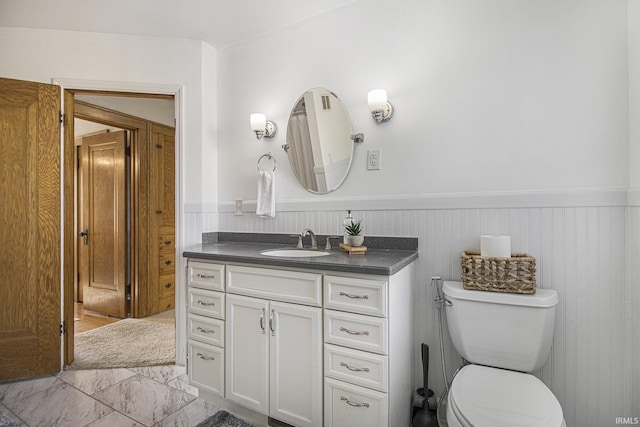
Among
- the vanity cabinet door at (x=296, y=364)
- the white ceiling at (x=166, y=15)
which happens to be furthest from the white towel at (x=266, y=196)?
the white ceiling at (x=166, y=15)

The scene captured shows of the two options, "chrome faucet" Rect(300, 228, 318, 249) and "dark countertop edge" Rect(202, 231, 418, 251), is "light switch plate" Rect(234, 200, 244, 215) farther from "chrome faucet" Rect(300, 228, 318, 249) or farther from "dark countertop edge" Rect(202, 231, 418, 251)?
"chrome faucet" Rect(300, 228, 318, 249)

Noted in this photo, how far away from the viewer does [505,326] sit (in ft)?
4.54

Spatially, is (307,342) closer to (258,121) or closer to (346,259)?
(346,259)

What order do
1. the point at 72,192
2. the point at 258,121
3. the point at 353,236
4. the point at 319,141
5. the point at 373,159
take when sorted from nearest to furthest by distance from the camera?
1. the point at 353,236
2. the point at 373,159
3. the point at 319,141
4. the point at 258,121
5. the point at 72,192

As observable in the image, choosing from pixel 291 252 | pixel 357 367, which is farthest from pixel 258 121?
pixel 357 367

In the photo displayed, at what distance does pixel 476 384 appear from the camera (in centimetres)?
122

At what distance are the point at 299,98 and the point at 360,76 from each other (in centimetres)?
44

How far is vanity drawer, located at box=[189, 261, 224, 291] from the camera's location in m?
1.77

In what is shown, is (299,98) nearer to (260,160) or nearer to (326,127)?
(326,127)

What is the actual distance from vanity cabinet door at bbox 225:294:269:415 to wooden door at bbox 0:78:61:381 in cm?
144

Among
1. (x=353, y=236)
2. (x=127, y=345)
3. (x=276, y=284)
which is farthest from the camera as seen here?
(x=127, y=345)

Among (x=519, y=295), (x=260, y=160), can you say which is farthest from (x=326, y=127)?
(x=519, y=295)

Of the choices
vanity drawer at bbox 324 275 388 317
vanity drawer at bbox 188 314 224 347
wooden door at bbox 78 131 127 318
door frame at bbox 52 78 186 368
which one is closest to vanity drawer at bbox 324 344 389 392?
vanity drawer at bbox 324 275 388 317

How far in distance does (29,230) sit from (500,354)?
2.88 m
